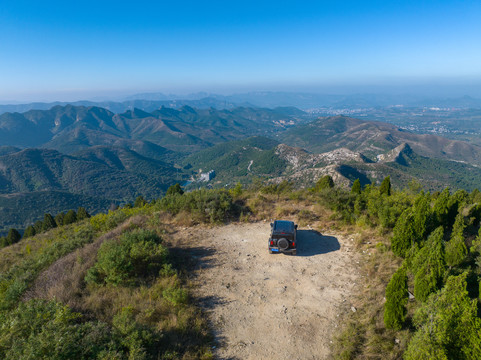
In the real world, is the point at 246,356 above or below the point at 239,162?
above

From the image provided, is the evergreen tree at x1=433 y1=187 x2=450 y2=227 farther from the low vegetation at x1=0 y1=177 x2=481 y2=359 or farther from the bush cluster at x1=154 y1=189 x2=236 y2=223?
the bush cluster at x1=154 y1=189 x2=236 y2=223

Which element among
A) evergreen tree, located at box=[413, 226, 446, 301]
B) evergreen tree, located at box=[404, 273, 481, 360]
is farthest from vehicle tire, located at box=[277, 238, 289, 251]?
evergreen tree, located at box=[404, 273, 481, 360]

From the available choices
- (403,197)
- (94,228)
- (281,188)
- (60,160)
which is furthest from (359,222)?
(60,160)

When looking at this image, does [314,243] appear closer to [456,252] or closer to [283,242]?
[283,242]

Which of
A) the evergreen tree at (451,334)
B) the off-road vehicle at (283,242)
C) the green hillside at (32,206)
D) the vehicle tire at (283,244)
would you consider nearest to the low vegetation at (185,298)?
the evergreen tree at (451,334)

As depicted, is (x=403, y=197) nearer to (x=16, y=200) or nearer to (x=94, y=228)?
(x=94, y=228)

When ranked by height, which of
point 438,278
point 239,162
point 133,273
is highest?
point 438,278

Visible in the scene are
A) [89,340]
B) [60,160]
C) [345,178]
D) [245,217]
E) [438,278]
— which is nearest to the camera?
[89,340]
